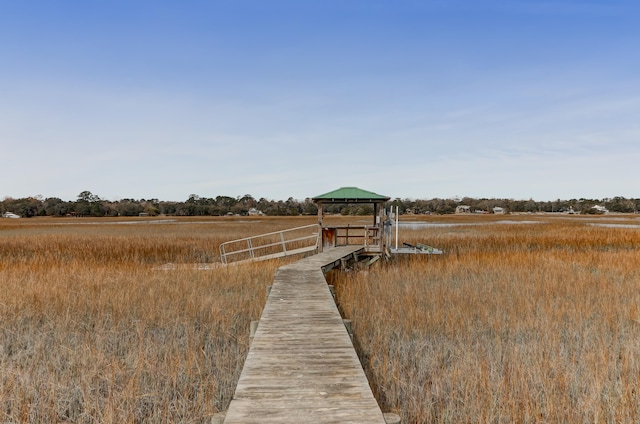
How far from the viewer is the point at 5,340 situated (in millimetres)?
6980

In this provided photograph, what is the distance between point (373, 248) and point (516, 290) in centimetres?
679

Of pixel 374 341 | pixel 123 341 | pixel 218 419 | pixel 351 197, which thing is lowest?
pixel 123 341

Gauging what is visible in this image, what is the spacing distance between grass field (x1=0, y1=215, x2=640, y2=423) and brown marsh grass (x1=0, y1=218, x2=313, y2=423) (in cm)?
3

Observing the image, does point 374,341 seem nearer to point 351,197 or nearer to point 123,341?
point 123,341

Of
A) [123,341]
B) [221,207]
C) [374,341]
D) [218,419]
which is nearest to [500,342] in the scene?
[374,341]

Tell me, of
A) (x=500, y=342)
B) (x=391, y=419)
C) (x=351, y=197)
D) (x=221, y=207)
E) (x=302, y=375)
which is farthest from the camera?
(x=221, y=207)

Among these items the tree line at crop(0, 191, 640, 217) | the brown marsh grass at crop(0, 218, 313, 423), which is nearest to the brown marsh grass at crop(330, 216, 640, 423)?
the brown marsh grass at crop(0, 218, 313, 423)

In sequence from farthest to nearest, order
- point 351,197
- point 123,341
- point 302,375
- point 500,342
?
1. point 351,197
2. point 123,341
3. point 500,342
4. point 302,375

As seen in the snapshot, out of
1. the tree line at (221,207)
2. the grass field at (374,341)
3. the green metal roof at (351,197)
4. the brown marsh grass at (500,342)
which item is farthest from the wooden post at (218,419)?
the tree line at (221,207)

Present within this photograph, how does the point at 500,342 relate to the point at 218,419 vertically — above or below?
below

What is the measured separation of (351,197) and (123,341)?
10192mm

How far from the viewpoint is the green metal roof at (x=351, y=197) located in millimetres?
15628

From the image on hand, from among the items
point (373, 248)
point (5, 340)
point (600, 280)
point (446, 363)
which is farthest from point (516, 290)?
point (5, 340)

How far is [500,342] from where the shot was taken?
6594 millimetres
